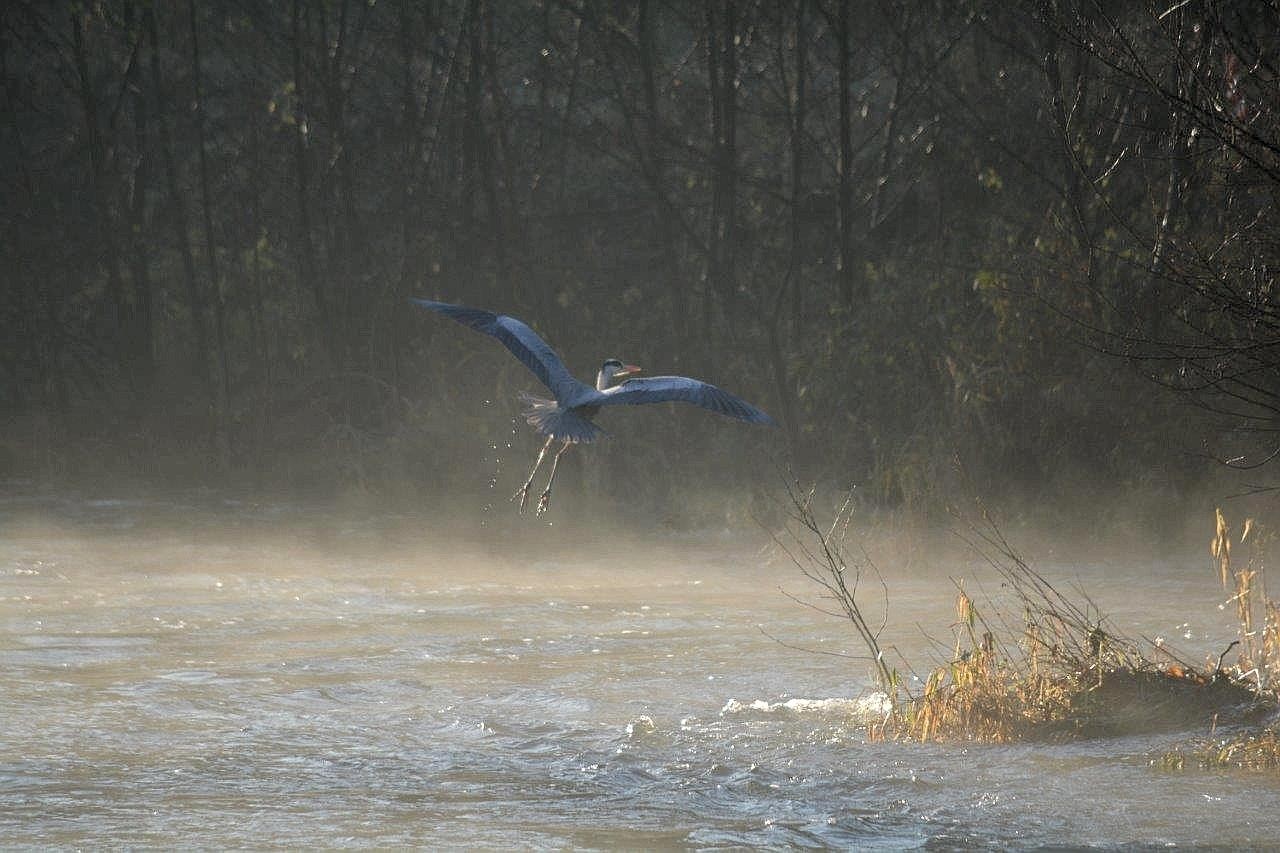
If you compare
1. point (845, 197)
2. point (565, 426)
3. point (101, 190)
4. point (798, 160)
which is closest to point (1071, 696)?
point (565, 426)

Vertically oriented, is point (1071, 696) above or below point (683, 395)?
below

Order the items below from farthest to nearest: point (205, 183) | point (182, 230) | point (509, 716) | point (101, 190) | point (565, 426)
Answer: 1. point (101, 190)
2. point (182, 230)
3. point (205, 183)
4. point (509, 716)
5. point (565, 426)

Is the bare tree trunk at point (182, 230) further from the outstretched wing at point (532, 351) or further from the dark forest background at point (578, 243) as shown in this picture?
the outstretched wing at point (532, 351)

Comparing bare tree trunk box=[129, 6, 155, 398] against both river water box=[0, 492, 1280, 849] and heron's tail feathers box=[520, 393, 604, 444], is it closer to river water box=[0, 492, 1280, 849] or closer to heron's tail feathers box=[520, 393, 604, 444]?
river water box=[0, 492, 1280, 849]

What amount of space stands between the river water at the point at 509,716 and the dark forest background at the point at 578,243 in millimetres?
1938

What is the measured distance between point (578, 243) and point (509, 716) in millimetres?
12172

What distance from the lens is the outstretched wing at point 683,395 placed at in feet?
Answer: 25.7

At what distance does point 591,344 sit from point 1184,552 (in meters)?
7.34

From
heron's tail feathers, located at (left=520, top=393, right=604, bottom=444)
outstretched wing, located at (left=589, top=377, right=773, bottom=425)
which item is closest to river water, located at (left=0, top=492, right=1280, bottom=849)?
heron's tail feathers, located at (left=520, top=393, right=604, bottom=444)

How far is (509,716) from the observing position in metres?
8.92

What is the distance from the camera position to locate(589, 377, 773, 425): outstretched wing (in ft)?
25.7

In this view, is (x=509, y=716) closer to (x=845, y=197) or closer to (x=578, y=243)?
(x=845, y=197)

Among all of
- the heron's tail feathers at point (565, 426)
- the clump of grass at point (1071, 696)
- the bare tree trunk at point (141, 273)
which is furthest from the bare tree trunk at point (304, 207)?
the clump of grass at point (1071, 696)

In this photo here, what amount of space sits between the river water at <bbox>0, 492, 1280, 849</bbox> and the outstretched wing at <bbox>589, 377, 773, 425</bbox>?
1579mm
